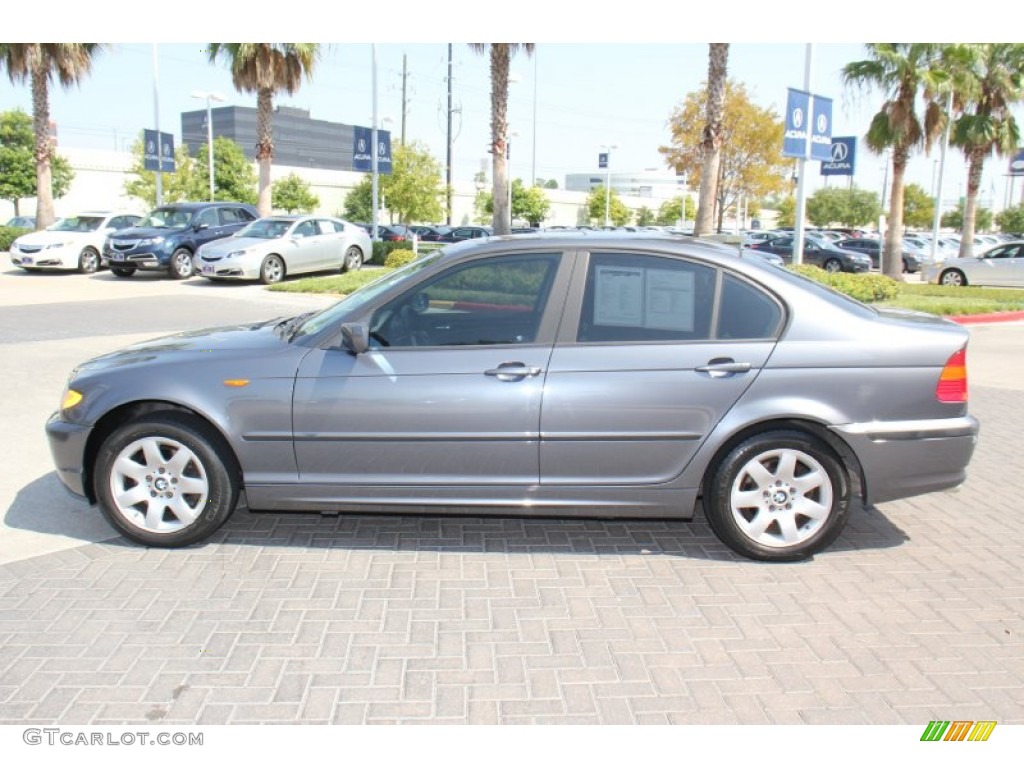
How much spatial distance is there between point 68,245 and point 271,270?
6.34m

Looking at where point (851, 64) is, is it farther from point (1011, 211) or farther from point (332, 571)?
point (1011, 211)

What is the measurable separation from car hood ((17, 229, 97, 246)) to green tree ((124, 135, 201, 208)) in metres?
28.5

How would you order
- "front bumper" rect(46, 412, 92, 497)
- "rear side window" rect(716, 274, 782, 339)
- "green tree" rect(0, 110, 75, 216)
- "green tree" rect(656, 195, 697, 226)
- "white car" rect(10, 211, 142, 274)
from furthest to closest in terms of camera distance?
"green tree" rect(656, 195, 697, 226), "green tree" rect(0, 110, 75, 216), "white car" rect(10, 211, 142, 274), "front bumper" rect(46, 412, 92, 497), "rear side window" rect(716, 274, 782, 339)

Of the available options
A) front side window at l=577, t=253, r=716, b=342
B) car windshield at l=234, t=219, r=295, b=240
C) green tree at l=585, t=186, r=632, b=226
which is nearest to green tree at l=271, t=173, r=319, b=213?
green tree at l=585, t=186, r=632, b=226

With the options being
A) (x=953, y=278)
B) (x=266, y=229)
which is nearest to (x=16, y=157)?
(x=266, y=229)

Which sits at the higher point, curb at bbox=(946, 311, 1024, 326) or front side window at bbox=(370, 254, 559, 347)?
front side window at bbox=(370, 254, 559, 347)

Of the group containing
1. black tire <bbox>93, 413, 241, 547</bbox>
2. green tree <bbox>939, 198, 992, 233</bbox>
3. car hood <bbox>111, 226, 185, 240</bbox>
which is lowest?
black tire <bbox>93, 413, 241, 547</bbox>

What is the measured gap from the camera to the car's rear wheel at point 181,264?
68.8 ft

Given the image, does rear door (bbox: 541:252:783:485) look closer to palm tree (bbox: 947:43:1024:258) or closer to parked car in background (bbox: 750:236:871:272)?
palm tree (bbox: 947:43:1024:258)

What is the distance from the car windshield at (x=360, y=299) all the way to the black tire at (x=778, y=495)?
189 centimetres

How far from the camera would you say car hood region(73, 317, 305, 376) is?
4.45 metres

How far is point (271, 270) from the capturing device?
19984 millimetres

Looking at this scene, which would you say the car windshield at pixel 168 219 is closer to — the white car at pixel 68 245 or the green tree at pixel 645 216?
the white car at pixel 68 245

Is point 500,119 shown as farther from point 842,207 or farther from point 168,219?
point 842,207
